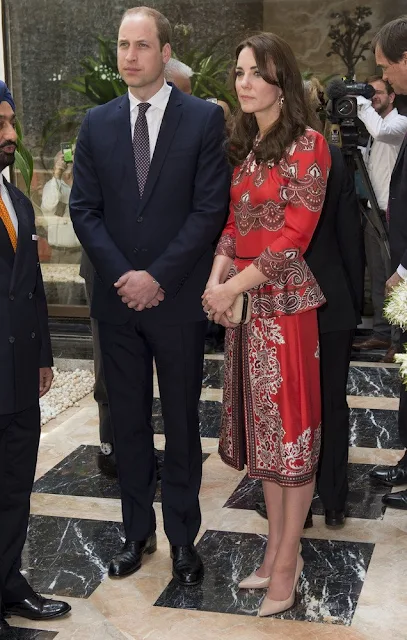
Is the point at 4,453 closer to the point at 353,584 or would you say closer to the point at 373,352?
the point at 353,584

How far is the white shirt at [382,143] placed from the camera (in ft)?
16.1

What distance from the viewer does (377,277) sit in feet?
18.6

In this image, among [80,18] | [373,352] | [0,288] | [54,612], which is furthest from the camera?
[80,18]

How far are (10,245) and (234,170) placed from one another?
66cm

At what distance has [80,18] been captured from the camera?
598 cm

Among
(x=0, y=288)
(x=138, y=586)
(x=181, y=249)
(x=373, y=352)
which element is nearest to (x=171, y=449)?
(x=138, y=586)

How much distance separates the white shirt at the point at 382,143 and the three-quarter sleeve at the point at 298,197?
2424mm

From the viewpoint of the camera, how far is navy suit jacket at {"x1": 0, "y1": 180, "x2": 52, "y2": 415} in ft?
7.79

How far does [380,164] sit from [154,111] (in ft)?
9.35

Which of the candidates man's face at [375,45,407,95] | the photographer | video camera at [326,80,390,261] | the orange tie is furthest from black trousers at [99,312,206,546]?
the photographer

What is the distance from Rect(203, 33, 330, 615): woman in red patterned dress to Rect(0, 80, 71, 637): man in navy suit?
1.57 feet

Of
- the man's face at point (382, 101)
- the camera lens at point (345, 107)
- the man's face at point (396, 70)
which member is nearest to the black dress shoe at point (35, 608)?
the man's face at point (396, 70)

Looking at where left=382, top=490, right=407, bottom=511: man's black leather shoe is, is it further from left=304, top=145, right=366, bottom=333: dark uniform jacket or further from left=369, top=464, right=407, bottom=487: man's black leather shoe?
left=304, top=145, right=366, bottom=333: dark uniform jacket

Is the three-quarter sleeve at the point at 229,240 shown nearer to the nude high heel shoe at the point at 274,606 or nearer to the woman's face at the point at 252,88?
the woman's face at the point at 252,88
